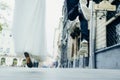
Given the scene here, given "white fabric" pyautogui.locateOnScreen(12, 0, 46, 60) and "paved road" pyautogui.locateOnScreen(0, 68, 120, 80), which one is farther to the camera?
"white fabric" pyautogui.locateOnScreen(12, 0, 46, 60)

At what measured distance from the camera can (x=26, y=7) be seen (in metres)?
2.74

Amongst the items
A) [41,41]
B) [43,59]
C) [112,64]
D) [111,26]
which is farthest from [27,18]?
[111,26]

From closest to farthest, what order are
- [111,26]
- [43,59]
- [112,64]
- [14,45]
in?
[14,45] < [43,59] < [112,64] < [111,26]

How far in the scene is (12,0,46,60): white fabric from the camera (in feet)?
8.75

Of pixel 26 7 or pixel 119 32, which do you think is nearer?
pixel 26 7

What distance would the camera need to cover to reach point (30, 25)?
275cm

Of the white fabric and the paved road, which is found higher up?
the white fabric

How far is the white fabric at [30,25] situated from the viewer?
8.75 ft

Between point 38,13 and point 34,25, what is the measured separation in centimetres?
13

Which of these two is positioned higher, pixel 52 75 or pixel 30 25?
pixel 30 25

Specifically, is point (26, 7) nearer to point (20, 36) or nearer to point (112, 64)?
point (20, 36)

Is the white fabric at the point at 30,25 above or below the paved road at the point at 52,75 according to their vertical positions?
above

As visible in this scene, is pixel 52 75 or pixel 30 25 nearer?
pixel 52 75

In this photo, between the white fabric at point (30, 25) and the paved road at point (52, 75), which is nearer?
the paved road at point (52, 75)
